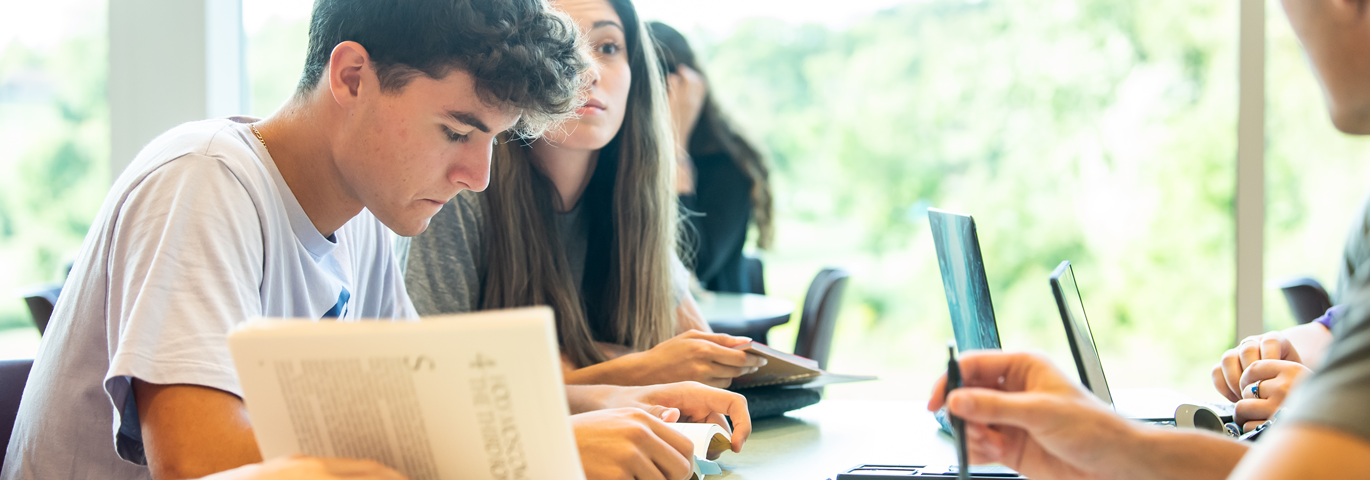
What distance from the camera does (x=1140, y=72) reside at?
470 centimetres

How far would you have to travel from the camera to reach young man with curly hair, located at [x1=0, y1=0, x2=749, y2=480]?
800 mm

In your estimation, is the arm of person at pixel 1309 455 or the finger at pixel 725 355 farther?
the finger at pixel 725 355

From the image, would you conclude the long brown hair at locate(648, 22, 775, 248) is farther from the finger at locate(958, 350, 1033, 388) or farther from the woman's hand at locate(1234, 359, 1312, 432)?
the finger at locate(958, 350, 1033, 388)

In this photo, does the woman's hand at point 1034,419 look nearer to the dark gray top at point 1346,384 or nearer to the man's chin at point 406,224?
the dark gray top at point 1346,384

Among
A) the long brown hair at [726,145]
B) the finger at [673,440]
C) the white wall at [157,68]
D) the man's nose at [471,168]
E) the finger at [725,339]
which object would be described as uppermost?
the white wall at [157,68]

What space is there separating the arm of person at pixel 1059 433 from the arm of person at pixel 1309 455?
0.69 ft

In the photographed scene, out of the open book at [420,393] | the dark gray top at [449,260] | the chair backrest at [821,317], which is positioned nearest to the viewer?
the open book at [420,393]

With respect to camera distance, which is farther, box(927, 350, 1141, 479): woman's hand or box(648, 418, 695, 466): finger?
box(648, 418, 695, 466): finger

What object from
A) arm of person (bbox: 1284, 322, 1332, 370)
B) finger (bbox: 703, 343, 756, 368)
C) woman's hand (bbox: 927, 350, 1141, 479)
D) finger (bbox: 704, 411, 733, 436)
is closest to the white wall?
finger (bbox: 703, 343, 756, 368)

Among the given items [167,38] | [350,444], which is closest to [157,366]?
[350,444]

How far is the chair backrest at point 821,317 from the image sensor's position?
106 inches

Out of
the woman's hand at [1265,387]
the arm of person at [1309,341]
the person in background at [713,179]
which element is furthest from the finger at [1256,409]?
the person in background at [713,179]

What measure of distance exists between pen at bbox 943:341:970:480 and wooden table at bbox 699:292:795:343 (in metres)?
1.47

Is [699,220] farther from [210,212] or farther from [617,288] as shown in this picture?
[210,212]
